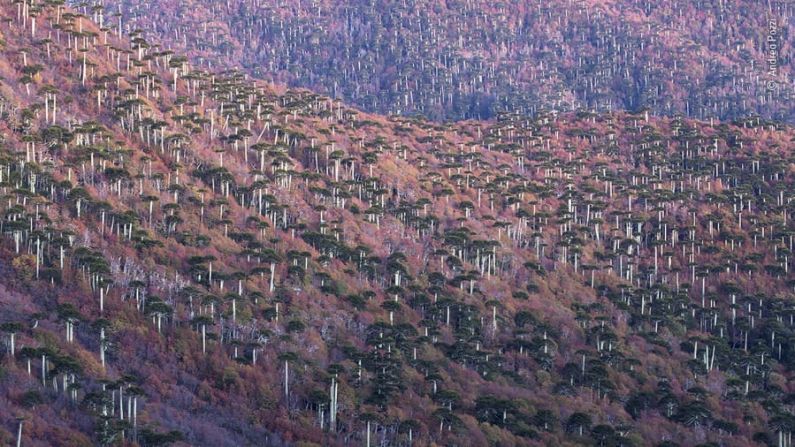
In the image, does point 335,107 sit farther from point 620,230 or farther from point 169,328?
point 169,328

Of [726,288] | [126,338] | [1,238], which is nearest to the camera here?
[126,338]

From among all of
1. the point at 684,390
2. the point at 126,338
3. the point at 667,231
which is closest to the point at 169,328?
the point at 126,338

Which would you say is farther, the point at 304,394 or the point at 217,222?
the point at 217,222

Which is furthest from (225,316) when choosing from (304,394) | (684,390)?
(684,390)

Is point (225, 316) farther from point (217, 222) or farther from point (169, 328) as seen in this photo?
point (217, 222)

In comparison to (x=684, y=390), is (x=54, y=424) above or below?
above

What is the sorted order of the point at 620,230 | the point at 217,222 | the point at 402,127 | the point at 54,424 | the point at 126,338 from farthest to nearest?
the point at 402,127 → the point at 620,230 → the point at 217,222 → the point at 126,338 → the point at 54,424

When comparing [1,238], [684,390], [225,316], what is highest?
[1,238]
